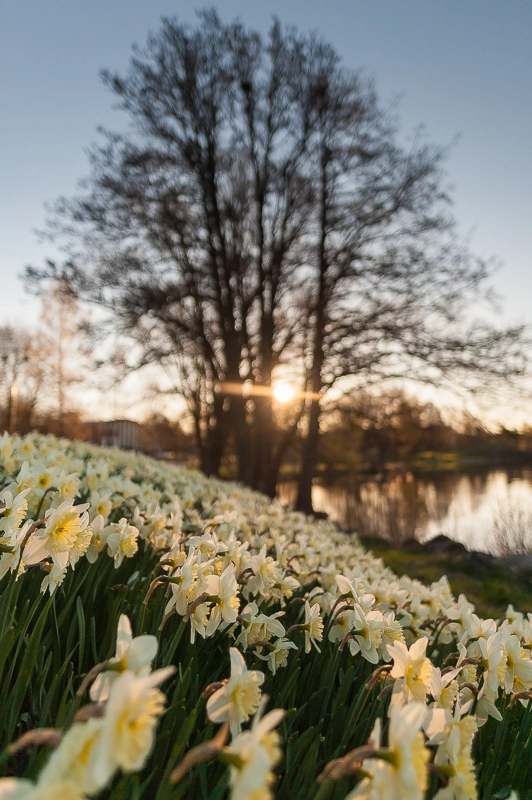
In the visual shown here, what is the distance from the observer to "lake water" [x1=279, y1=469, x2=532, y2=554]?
10.4 meters

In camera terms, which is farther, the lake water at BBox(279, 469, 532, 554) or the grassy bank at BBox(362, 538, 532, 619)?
the lake water at BBox(279, 469, 532, 554)

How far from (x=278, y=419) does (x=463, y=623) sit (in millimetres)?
17017

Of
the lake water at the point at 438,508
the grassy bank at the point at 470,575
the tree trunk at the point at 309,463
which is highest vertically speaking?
the tree trunk at the point at 309,463

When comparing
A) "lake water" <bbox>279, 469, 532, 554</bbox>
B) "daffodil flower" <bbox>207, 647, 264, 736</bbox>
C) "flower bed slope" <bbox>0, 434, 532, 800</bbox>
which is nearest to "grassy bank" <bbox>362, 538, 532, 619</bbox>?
"lake water" <bbox>279, 469, 532, 554</bbox>

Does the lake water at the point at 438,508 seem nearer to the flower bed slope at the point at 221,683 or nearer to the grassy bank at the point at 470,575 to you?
the grassy bank at the point at 470,575

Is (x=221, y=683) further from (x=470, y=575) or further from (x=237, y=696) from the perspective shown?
(x=470, y=575)

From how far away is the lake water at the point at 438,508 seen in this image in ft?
34.0

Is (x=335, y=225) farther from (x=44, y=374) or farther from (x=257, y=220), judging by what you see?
(x=44, y=374)

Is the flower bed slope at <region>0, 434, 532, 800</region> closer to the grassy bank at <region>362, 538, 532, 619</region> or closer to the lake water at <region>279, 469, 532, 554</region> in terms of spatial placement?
the grassy bank at <region>362, 538, 532, 619</region>

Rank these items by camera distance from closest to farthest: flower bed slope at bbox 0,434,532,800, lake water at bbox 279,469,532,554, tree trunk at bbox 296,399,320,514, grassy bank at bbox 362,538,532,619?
1. flower bed slope at bbox 0,434,532,800
2. grassy bank at bbox 362,538,532,619
3. lake water at bbox 279,469,532,554
4. tree trunk at bbox 296,399,320,514

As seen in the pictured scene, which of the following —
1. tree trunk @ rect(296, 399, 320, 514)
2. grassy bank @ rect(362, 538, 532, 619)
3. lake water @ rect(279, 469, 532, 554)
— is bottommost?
lake water @ rect(279, 469, 532, 554)

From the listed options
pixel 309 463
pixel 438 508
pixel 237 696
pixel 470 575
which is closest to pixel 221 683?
pixel 237 696

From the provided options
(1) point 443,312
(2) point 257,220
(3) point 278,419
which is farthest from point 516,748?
(3) point 278,419

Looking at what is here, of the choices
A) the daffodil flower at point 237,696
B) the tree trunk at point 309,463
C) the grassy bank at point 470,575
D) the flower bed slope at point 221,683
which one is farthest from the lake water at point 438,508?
the daffodil flower at point 237,696
